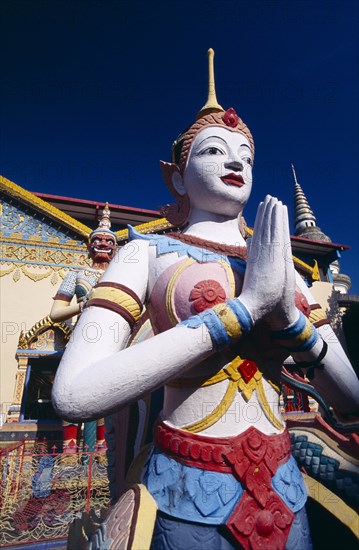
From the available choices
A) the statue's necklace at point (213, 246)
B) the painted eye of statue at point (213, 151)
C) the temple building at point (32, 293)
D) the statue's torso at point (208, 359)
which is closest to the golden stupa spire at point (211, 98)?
the painted eye of statue at point (213, 151)

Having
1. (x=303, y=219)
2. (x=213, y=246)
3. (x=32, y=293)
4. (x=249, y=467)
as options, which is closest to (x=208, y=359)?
(x=249, y=467)

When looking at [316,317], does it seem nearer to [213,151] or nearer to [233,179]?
[233,179]

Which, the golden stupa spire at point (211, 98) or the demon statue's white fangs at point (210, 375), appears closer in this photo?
the demon statue's white fangs at point (210, 375)

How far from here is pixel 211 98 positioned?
2008mm

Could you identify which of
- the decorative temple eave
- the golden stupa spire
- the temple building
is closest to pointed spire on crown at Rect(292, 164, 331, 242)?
the temple building

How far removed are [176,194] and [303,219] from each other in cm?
2230

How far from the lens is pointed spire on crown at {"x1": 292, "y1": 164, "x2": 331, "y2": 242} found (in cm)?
1966

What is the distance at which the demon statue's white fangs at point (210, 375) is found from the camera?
3.66 feet

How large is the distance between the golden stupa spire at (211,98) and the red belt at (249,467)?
62.6 inches

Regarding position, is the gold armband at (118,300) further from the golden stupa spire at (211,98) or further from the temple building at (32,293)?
the temple building at (32,293)

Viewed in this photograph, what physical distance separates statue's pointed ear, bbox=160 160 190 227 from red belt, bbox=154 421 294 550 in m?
1.11

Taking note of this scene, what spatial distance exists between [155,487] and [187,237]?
102 cm

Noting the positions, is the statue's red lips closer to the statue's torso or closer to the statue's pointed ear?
the statue's pointed ear

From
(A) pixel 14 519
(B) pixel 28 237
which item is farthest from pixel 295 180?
(A) pixel 14 519
